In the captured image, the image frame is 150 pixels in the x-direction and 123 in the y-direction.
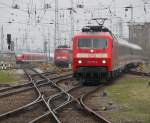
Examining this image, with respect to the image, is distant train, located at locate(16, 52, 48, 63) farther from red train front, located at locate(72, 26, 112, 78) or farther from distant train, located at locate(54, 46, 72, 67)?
red train front, located at locate(72, 26, 112, 78)

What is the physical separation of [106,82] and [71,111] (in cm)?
1349

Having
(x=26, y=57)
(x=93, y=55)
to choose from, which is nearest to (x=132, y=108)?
(x=93, y=55)

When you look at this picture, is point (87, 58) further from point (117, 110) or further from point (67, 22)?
point (67, 22)

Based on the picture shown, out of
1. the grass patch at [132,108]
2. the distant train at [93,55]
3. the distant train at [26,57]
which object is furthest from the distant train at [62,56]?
the grass patch at [132,108]

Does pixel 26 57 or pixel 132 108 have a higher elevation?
pixel 132 108

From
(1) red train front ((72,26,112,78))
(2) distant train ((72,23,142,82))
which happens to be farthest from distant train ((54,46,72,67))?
(1) red train front ((72,26,112,78))

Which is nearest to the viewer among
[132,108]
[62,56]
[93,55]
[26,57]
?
[132,108]

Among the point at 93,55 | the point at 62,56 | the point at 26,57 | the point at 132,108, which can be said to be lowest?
the point at 26,57

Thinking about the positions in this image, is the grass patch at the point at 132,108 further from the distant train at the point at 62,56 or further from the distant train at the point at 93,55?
the distant train at the point at 62,56

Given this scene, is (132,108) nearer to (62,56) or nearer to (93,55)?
(93,55)

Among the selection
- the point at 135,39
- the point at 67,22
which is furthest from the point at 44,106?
the point at 135,39

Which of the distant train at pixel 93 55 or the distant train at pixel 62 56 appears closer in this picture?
the distant train at pixel 93 55

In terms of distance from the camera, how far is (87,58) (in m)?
24.9

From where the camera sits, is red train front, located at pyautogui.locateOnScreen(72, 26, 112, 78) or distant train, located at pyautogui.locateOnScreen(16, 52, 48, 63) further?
distant train, located at pyautogui.locateOnScreen(16, 52, 48, 63)
